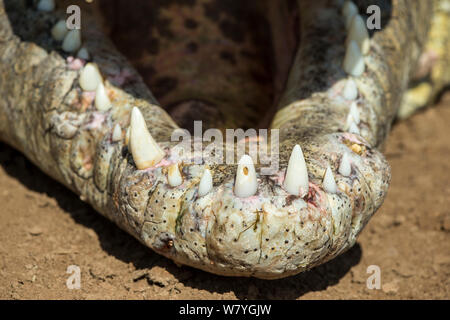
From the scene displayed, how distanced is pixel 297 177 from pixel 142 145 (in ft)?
1.98

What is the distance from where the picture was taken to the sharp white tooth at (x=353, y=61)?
115 inches

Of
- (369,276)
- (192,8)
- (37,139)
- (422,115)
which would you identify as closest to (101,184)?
(37,139)

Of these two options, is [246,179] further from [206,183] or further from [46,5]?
[46,5]

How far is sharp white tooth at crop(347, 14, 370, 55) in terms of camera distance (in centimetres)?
297

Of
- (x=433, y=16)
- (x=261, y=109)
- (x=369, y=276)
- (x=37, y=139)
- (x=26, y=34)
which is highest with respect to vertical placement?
(x=433, y=16)

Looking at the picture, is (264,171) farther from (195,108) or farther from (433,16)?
(433,16)

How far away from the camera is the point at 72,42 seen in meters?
2.90

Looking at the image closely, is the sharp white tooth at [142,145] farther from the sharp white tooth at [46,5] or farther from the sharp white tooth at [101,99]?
the sharp white tooth at [46,5]

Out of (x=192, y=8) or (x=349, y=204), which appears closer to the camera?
(x=349, y=204)

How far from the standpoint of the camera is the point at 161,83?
3.62m

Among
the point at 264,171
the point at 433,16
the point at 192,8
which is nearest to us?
the point at 264,171

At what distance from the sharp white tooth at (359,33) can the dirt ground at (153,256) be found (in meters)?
1.01

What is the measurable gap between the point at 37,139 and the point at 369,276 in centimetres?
169

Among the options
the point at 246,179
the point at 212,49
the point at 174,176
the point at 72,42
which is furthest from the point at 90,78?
the point at 212,49
